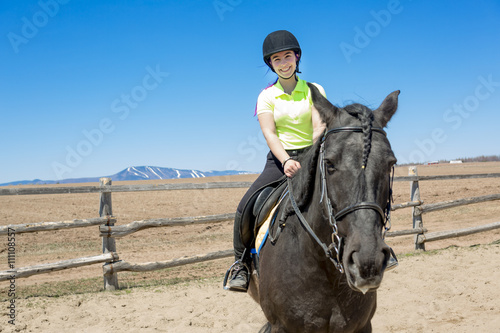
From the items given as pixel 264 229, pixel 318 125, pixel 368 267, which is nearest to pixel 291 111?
pixel 318 125

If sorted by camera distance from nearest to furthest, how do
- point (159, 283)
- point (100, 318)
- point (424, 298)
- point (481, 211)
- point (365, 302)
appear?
point (365, 302) < point (100, 318) < point (424, 298) < point (159, 283) < point (481, 211)

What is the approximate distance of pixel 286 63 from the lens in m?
3.05

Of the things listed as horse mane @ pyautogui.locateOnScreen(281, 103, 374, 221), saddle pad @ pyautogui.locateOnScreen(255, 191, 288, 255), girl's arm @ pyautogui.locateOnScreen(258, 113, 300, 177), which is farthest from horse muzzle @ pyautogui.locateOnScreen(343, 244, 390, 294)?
saddle pad @ pyautogui.locateOnScreen(255, 191, 288, 255)

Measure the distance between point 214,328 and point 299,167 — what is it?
11.7 feet

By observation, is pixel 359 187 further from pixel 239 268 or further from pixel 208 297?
pixel 208 297

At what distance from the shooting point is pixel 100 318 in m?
5.57

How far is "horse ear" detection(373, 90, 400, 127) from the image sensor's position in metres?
2.29

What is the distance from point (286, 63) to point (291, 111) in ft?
1.27

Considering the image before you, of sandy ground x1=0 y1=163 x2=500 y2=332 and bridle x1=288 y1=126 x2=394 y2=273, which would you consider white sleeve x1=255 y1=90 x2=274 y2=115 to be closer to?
bridle x1=288 y1=126 x2=394 y2=273

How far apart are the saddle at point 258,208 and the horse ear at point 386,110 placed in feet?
3.30

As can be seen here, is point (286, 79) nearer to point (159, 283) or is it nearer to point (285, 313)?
point (285, 313)

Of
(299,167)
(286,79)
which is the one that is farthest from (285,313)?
(286,79)

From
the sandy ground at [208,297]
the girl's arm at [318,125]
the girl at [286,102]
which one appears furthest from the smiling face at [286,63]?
the sandy ground at [208,297]

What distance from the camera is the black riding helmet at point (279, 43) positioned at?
9.90 feet
